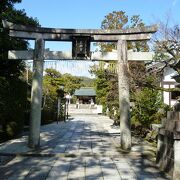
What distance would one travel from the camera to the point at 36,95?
37.7ft

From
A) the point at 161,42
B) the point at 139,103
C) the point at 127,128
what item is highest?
the point at 161,42

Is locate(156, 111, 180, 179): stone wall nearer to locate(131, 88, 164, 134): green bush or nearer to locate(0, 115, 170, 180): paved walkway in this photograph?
locate(0, 115, 170, 180): paved walkway

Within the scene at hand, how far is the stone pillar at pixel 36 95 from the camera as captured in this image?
11.3 meters

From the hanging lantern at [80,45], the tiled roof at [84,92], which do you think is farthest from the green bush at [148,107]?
the tiled roof at [84,92]

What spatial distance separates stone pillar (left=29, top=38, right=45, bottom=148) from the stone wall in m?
4.38

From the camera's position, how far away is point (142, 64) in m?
23.0

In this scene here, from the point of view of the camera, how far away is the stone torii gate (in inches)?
448

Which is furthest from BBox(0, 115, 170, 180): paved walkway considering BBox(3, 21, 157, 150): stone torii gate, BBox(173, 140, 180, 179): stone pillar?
BBox(3, 21, 157, 150): stone torii gate

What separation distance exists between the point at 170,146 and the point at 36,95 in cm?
530

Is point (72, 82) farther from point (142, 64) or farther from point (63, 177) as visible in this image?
point (63, 177)

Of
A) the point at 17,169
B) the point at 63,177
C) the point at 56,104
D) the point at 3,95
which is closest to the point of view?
the point at 63,177

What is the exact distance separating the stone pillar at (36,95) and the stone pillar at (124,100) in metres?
2.73

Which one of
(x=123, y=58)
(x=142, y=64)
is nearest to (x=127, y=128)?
(x=123, y=58)

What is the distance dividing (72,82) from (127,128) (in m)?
58.1
